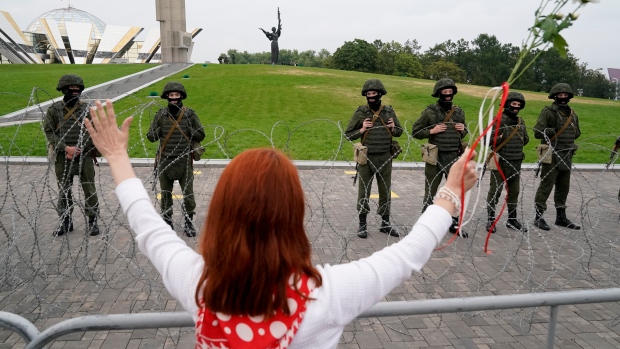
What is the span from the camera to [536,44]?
1.44 m

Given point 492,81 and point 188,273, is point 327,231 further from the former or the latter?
point 492,81

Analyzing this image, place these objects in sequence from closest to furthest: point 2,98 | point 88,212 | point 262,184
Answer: point 262,184
point 88,212
point 2,98

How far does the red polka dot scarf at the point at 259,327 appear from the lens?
1228mm

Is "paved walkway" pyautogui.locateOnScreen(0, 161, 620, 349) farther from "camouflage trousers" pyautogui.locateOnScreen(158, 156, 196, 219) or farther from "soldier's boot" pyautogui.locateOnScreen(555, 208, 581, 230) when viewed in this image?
"camouflage trousers" pyautogui.locateOnScreen(158, 156, 196, 219)

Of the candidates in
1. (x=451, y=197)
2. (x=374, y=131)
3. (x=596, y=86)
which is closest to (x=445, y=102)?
(x=374, y=131)

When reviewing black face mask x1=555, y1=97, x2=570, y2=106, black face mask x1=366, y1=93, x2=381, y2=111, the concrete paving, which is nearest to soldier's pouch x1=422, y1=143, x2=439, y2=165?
black face mask x1=366, y1=93, x2=381, y2=111

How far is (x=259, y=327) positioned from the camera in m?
1.23

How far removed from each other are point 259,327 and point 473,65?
9092 cm

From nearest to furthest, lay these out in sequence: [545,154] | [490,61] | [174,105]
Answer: [174,105] → [545,154] → [490,61]

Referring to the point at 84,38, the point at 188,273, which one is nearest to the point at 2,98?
the point at 188,273

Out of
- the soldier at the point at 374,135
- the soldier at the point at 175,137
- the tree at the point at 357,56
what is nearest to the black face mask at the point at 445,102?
the soldier at the point at 374,135

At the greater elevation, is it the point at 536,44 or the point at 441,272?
the point at 536,44

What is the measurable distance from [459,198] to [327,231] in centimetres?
523

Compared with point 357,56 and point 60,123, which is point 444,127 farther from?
point 357,56
